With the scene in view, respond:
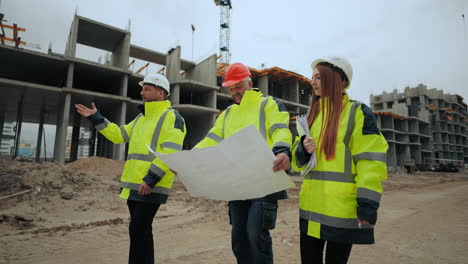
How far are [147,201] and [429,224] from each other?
6.09m

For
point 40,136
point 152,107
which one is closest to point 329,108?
point 152,107

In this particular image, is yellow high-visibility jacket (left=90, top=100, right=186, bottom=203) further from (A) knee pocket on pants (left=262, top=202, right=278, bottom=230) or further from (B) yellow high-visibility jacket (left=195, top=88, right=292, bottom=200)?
(A) knee pocket on pants (left=262, top=202, right=278, bottom=230)

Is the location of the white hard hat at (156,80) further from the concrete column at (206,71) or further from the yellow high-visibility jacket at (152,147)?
the concrete column at (206,71)

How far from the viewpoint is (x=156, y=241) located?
411 cm

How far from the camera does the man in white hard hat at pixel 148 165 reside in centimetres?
217

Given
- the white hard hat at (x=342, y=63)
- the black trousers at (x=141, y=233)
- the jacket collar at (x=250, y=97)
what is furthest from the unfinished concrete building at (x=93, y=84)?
the white hard hat at (x=342, y=63)

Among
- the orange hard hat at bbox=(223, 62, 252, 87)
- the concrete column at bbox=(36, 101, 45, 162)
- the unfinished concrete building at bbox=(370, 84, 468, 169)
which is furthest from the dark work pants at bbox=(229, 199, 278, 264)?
the unfinished concrete building at bbox=(370, 84, 468, 169)

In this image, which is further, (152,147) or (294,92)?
(294,92)

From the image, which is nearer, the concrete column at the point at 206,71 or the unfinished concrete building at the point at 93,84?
the unfinished concrete building at the point at 93,84

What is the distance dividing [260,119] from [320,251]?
0.99 metres

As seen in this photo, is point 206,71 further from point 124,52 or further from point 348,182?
point 348,182

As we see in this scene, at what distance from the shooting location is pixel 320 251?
1.60 metres

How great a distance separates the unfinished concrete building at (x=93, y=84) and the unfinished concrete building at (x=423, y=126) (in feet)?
122

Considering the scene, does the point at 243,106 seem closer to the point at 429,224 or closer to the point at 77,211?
the point at 429,224
